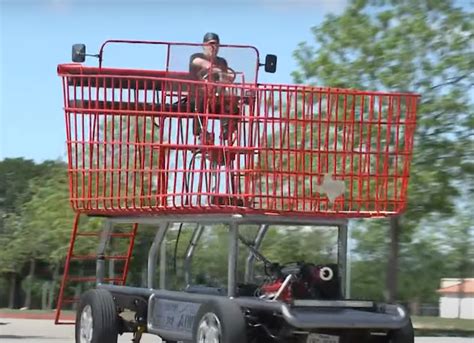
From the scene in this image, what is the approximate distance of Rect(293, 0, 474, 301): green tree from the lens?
19.0m

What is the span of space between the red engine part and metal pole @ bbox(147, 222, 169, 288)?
4.26ft

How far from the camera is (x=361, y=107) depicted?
360 inches

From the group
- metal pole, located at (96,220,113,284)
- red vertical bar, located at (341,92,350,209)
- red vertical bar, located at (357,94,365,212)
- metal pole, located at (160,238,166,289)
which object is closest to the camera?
red vertical bar, located at (341,92,350,209)

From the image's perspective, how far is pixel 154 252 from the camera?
32.0 feet

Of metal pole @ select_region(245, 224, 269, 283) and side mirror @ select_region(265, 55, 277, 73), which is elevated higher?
side mirror @ select_region(265, 55, 277, 73)

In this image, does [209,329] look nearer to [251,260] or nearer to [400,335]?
[400,335]

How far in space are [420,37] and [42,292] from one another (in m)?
17.8

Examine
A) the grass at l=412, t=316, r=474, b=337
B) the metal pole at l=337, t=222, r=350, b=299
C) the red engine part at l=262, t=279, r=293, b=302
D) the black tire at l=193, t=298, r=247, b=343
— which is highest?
the metal pole at l=337, t=222, r=350, b=299

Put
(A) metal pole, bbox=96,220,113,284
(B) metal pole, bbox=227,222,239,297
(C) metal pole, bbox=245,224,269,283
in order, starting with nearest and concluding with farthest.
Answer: (B) metal pole, bbox=227,222,239,297 → (C) metal pole, bbox=245,224,269,283 → (A) metal pole, bbox=96,220,113,284

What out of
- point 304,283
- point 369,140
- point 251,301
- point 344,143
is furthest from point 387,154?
point 251,301

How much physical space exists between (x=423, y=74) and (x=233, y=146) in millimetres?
11357

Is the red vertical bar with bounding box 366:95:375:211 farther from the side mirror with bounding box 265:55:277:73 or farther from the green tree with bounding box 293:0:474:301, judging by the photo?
the green tree with bounding box 293:0:474:301

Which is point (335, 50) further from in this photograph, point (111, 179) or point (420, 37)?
point (111, 179)

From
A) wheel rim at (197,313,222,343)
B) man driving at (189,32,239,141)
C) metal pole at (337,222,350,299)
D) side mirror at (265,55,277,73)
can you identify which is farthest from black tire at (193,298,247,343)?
side mirror at (265,55,277,73)
